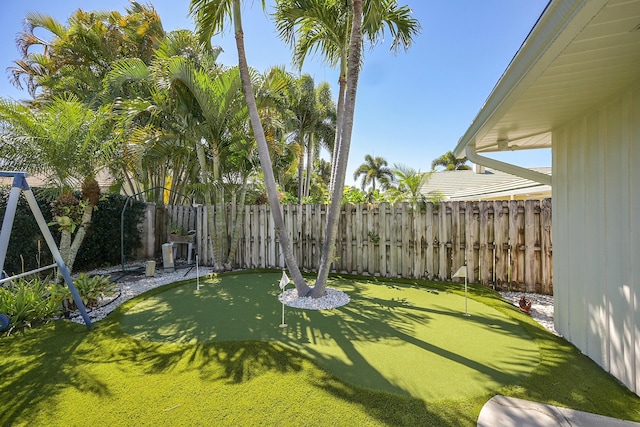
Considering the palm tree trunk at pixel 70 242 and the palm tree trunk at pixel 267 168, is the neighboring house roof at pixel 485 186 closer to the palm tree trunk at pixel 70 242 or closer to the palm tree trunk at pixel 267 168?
the palm tree trunk at pixel 267 168

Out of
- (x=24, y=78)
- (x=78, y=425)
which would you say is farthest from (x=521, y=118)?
(x=24, y=78)

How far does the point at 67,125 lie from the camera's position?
174 inches

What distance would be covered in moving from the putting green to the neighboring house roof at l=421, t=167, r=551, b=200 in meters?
3.20

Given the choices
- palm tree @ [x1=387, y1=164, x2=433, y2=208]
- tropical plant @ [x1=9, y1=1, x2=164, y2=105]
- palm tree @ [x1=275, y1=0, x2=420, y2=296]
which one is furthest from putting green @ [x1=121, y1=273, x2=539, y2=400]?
tropical plant @ [x1=9, y1=1, x2=164, y2=105]

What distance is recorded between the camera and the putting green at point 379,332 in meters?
2.34

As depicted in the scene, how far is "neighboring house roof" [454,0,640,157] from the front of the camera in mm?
1275

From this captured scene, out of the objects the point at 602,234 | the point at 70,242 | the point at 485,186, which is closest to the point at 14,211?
the point at 70,242

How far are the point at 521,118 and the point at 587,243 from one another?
137cm

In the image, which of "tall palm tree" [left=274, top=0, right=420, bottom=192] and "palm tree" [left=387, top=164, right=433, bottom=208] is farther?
"palm tree" [left=387, top=164, right=433, bottom=208]

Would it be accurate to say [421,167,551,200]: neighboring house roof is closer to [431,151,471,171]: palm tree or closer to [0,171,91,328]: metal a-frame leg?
[0,171,91,328]: metal a-frame leg

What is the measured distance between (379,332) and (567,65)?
9.49ft

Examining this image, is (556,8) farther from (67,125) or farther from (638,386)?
(67,125)

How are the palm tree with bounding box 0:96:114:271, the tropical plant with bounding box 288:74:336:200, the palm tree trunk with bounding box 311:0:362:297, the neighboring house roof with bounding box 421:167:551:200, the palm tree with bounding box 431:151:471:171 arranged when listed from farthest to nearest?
the palm tree with bounding box 431:151:471:171 < the tropical plant with bounding box 288:74:336:200 < the neighboring house roof with bounding box 421:167:551:200 < the palm tree with bounding box 0:96:114:271 < the palm tree trunk with bounding box 311:0:362:297

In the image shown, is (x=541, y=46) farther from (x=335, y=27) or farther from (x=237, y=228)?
(x=237, y=228)
